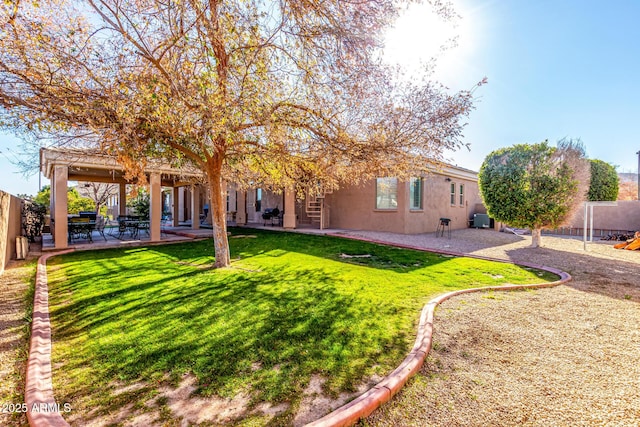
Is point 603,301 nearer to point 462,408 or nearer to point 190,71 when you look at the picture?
point 462,408

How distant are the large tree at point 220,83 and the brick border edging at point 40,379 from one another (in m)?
2.78

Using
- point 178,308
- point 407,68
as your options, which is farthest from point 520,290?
point 178,308

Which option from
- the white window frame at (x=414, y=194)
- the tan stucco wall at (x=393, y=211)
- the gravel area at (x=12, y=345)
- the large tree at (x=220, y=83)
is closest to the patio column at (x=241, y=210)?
the tan stucco wall at (x=393, y=211)

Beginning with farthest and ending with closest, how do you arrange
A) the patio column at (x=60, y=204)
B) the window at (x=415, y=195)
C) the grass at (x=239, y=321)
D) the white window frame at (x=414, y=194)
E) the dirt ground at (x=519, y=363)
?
the window at (x=415, y=195), the white window frame at (x=414, y=194), the patio column at (x=60, y=204), the grass at (x=239, y=321), the dirt ground at (x=519, y=363)

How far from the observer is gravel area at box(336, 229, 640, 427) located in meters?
2.49

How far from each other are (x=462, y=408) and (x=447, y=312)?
7.92ft

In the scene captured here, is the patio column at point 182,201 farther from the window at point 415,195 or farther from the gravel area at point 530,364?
the gravel area at point 530,364

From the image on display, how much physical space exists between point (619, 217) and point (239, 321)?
21.8 meters

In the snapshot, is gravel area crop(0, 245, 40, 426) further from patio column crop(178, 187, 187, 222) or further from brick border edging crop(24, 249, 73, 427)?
patio column crop(178, 187, 187, 222)

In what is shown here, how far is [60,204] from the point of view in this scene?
10430 millimetres

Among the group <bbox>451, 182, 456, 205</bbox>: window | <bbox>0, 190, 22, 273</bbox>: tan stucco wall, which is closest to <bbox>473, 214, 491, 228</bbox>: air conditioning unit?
<bbox>451, 182, 456, 205</bbox>: window

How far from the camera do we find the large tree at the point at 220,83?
4746mm

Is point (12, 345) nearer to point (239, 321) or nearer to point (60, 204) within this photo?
point (239, 321)

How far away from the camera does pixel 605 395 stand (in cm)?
274
